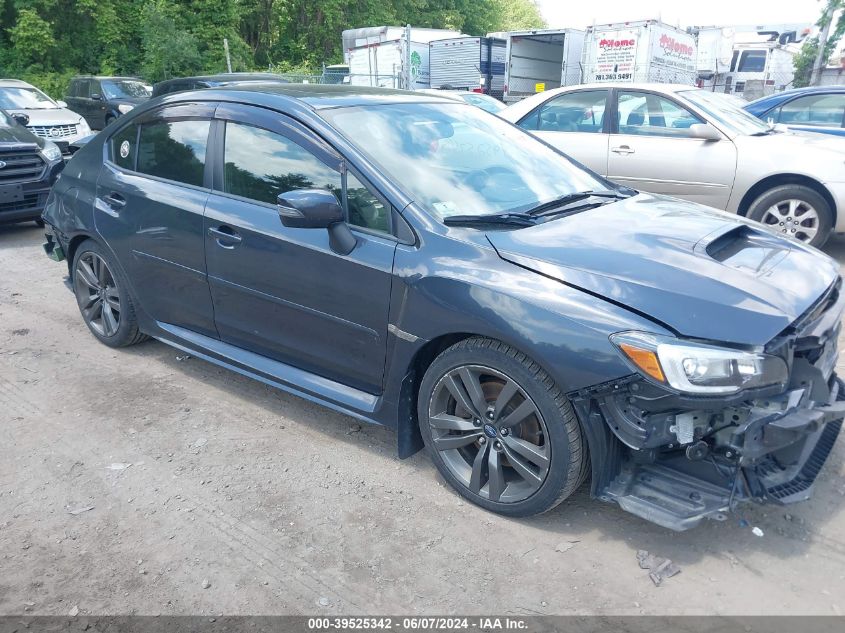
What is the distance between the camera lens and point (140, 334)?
4.75 metres

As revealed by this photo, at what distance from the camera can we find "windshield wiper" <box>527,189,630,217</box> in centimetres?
333

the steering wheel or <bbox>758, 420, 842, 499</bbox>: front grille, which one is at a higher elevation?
the steering wheel

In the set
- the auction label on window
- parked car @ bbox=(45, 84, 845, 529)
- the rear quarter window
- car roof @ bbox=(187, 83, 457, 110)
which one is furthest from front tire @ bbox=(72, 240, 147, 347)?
the auction label on window

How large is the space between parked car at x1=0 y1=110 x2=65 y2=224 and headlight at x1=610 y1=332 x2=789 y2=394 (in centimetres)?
775

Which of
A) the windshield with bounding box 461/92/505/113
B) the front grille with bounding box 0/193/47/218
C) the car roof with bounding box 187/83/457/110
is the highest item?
the car roof with bounding box 187/83/457/110

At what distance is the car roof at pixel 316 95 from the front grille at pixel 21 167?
4.93m

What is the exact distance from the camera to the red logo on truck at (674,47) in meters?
17.9

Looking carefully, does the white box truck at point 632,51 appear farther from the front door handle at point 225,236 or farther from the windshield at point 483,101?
the front door handle at point 225,236

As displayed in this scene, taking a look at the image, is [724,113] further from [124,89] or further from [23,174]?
[124,89]

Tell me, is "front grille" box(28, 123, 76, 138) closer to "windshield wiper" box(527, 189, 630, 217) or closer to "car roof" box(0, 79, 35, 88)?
"car roof" box(0, 79, 35, 88)

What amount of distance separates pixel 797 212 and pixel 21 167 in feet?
27.5

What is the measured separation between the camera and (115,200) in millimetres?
4367

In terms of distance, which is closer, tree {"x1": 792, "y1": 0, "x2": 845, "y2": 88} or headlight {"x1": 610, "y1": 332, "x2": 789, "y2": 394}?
headlight {"x1": 610, "y1": 332, "x2": 789, "y2": 394}

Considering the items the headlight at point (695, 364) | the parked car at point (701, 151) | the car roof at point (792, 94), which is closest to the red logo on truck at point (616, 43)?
the car roof at point (792, 94)
